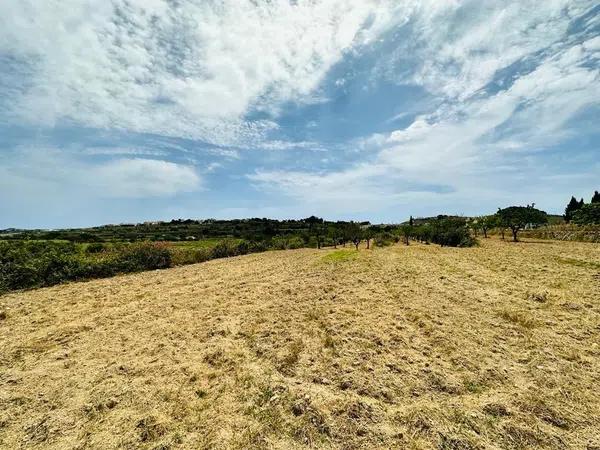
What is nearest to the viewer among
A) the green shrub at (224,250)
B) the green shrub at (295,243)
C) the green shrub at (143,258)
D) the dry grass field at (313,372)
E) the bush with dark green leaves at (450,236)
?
the dry grass field at (313,372)

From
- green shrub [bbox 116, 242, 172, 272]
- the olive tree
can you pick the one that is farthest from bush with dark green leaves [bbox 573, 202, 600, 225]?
green shrub [bbox 116, 242, 172, 272]

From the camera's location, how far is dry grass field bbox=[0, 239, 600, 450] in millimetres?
5059

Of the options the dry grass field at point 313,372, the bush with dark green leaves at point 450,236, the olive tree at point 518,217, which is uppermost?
the olive tree at point 518,217

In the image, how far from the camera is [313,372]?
7.13 meters

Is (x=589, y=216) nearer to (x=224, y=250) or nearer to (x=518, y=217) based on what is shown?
(x=518, y=217)

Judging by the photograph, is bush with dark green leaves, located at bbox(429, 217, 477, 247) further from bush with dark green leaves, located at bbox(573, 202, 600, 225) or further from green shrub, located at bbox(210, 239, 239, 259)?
green shrub, located at bbox(210, 239, 239, 259)

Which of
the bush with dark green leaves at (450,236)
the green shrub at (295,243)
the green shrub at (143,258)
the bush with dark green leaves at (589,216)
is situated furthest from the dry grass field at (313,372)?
the bush with dark green leaves at (589,216)

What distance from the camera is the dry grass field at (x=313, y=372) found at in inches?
199

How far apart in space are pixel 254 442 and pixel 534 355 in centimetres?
678

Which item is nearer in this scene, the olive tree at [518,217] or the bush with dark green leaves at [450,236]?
the bush with dark green leaves at [450,236]

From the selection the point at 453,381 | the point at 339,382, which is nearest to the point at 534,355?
the point at 453,381

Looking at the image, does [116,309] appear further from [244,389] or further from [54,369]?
[244,389]

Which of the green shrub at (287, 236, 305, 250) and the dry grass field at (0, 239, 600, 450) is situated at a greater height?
the green shrub at (287, 236, 305, 250)

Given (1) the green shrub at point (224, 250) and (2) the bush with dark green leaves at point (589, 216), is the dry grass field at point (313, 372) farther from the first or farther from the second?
(2) the bush with dark green leaves at point (589, 216)
